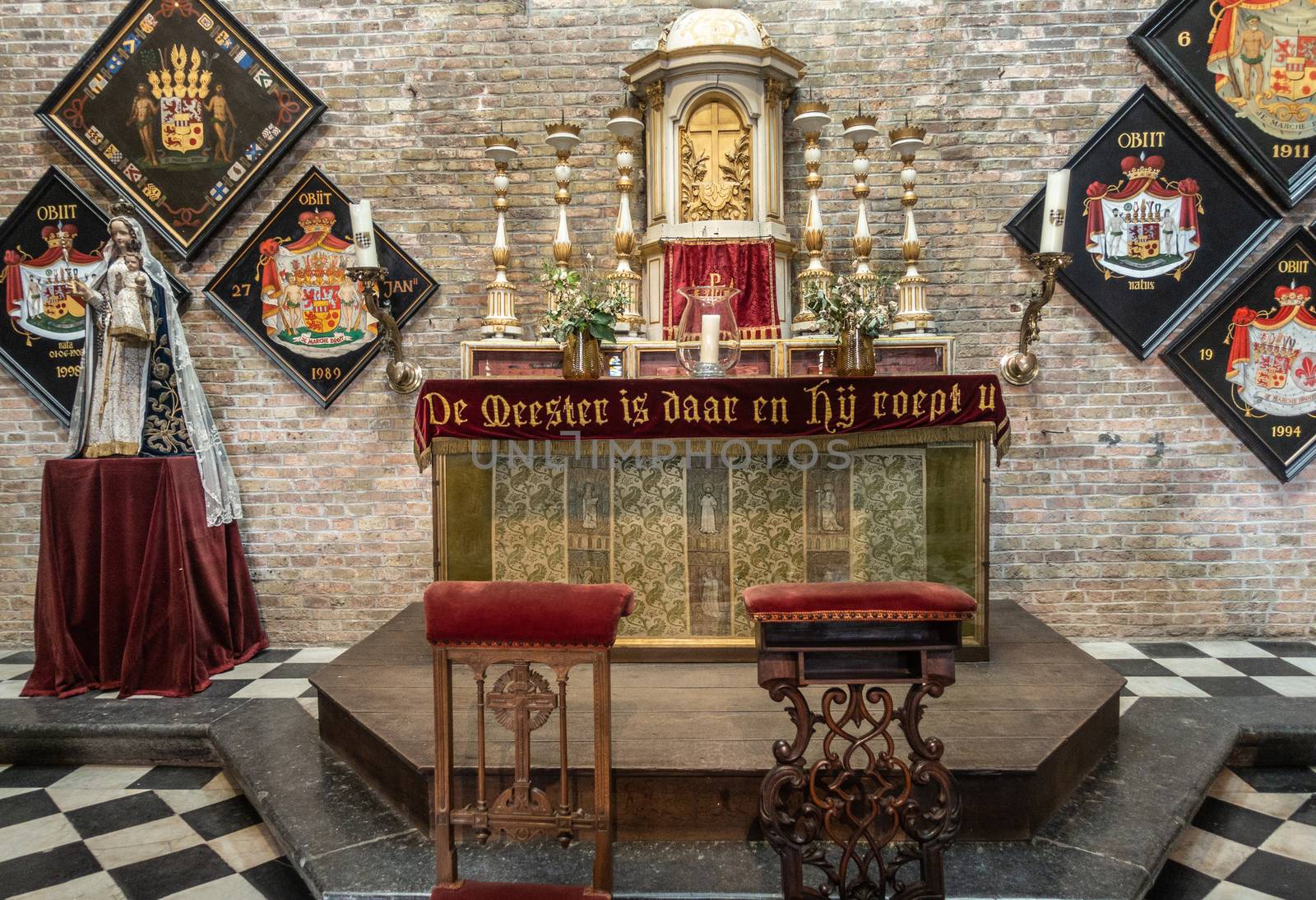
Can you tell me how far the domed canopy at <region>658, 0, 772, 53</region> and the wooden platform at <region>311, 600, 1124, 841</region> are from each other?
10.5 ft

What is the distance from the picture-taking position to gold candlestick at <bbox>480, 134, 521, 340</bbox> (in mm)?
4098

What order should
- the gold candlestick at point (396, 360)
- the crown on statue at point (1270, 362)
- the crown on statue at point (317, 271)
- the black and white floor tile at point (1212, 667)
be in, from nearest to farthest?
the black and white floor tile at point (1212, 667), the gold candlestick at point (396, 360), the crown on statue at point (1270, 362), the crown on statue at point (317, 271)

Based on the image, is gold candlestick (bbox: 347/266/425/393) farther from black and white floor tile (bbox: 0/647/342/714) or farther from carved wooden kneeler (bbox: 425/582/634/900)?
carved wooden kneeler (bbox: 425/582/634/900)

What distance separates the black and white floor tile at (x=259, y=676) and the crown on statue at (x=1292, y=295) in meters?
5.59

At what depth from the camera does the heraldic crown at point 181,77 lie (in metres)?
4.66

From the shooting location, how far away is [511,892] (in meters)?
1.90

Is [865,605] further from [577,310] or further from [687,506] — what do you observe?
[577,310]

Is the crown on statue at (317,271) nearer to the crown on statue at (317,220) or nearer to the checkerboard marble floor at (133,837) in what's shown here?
the crown on statue at (317,220)

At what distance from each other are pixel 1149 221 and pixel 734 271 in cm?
248

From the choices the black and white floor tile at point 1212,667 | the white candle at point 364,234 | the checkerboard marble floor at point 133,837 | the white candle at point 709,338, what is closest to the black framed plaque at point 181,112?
the white candle at point 364,234

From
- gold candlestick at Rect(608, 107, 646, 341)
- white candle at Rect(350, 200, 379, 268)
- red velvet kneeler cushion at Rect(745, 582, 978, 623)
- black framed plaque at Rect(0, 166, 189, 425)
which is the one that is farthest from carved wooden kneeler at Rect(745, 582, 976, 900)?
black framed plaque at Rect(0, 166, 189, 425)

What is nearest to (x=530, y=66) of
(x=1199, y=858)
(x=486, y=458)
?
(x=486, y=458)

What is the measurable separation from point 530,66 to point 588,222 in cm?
98

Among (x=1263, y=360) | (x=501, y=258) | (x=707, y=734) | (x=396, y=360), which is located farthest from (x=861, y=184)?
(x=707, y=734)
